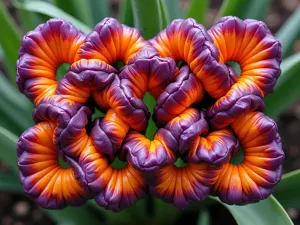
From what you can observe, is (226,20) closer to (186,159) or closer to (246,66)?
(246,66)

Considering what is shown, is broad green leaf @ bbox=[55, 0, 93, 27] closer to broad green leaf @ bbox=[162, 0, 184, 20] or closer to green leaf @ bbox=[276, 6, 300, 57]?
broad green leaf @ bbox=[162, 0, 184, 20]

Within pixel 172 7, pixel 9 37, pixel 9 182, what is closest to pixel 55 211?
pixel 9 182

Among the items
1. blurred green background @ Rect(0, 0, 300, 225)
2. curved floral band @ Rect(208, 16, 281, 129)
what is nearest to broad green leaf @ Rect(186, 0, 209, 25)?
blurred green background @ Rect(0, 0, 300, 225)

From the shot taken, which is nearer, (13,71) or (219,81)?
(219,81)

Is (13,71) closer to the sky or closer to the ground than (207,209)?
closer to the sky

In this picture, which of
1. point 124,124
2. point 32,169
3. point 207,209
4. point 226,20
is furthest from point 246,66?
point 207,209

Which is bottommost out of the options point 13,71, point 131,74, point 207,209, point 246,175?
point 207,209

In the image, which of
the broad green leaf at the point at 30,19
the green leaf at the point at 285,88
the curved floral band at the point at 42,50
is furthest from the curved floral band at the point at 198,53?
the broad green leaf at the point at 30,19
